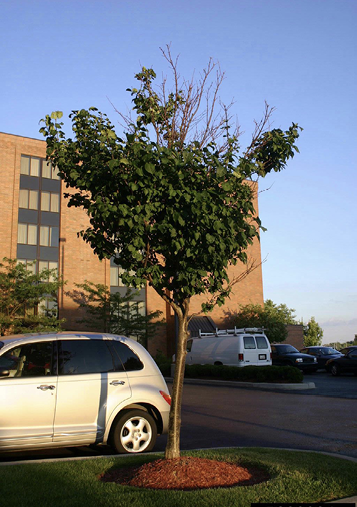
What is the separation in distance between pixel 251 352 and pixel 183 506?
68.6ft

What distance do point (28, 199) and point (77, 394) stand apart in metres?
31.5

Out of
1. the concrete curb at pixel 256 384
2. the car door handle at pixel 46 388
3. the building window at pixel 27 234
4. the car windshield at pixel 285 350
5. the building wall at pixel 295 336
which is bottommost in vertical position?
the concrete curb at pixel 256 384

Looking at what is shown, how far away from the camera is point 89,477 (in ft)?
18.0

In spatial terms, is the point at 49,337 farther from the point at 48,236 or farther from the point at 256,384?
the point at 48,236

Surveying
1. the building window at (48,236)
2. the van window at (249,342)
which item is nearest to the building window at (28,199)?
the building window at (48,236)

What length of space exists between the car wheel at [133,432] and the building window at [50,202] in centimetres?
3150

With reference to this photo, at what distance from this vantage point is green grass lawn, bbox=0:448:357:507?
4539 millimetres

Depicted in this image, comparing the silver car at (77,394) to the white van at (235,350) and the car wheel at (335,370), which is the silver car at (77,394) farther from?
the car wheel at (335,370)

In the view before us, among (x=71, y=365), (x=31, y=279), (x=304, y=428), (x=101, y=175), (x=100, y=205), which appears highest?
(x=31, y=279)

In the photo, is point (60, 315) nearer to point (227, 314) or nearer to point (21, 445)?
point (227, 314)

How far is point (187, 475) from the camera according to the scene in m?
5.36

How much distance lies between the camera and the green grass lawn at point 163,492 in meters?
4.54

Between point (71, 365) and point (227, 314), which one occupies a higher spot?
point (227, 314)

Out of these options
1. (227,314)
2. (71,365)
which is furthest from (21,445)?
(227,314)
